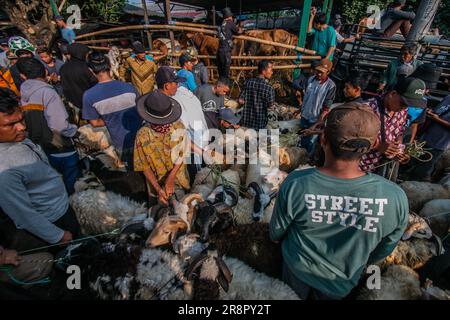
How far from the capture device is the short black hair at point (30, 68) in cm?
283

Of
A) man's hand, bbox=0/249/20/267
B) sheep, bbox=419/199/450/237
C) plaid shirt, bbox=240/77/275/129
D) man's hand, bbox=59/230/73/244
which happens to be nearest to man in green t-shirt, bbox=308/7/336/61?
plaid shirt, bbox=240/77/275/129

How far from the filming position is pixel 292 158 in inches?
144

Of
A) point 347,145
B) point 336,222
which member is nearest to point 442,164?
point 336,222

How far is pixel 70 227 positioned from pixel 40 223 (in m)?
0.50

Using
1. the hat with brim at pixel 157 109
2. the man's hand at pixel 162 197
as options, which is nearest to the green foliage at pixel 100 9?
the hat with brim at pixel 157 109

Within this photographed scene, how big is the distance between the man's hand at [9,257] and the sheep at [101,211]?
94 centimetres

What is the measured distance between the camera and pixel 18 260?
5.71 feet

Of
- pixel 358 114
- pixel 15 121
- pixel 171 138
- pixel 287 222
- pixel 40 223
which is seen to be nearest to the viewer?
pixel 358 114

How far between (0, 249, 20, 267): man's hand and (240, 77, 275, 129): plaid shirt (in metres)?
3.69

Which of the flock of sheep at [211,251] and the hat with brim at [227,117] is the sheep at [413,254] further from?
the hat with brim at [227,117]

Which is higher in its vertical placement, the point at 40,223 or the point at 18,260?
the point at 40,223

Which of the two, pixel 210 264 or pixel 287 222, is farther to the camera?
pixel 210 264
